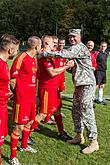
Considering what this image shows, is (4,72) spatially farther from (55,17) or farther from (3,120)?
(55,17)

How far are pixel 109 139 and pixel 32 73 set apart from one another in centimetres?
238

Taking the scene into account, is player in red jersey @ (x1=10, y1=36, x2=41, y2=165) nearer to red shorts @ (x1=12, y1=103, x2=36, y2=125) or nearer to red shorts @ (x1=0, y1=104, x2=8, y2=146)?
red shorts @ (x1=12, y1=103, x2=36, y2=125)

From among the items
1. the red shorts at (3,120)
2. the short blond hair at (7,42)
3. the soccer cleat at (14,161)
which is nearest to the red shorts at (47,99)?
the soccer cleat at (14,161)

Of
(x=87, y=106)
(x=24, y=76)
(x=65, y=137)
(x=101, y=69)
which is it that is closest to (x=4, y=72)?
(x=24, y=76)

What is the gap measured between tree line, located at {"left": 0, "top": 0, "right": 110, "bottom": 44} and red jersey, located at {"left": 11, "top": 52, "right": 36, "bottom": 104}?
69263mm

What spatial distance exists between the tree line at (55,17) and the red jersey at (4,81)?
70.3 meters

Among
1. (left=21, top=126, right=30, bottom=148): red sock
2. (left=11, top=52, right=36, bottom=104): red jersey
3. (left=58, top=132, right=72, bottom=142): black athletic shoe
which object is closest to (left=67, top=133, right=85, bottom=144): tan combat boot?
(left=58, top=132, right=72, bottom=142): black athletic shoe

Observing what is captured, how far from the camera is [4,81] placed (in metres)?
4.96

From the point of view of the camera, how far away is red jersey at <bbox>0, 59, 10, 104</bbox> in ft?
16.0

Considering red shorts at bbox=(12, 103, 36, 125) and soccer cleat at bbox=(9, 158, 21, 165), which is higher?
red shorts at bbox=(12, 103, 36, 125)

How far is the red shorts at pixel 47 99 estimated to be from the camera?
22.1 feet

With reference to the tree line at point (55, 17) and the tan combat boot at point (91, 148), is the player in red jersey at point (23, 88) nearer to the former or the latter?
the tan combat boot at point (91, 148)

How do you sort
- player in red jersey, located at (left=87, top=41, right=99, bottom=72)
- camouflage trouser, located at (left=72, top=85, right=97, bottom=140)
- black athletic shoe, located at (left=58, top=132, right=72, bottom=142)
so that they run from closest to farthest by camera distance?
1. camouflage trouser, located at (left=72, top=85, right=97, bottom=140)
2. black athletic shoe, located at (left=58, top=132, right=72, bottom=142)
3. player in red jersey, located at (left=87, top=41, right=99, bottom=72)

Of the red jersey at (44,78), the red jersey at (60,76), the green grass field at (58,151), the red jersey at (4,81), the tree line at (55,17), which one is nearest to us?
the red jersey at (4,81)
